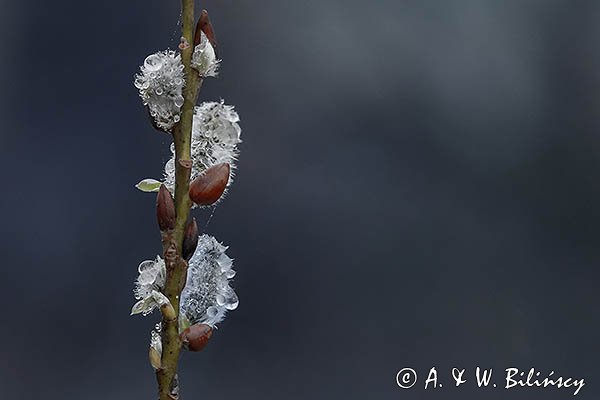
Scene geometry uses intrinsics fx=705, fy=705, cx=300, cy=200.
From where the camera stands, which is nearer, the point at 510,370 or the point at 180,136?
the point at 180,136

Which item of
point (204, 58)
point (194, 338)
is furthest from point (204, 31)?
point (194, 338)

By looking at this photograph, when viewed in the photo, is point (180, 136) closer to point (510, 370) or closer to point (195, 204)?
point (195, 204)

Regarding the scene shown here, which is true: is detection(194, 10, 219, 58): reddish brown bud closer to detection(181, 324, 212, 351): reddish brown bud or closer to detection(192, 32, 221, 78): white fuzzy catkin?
detection(192, 32, 221, 78): white fuzzy catkin

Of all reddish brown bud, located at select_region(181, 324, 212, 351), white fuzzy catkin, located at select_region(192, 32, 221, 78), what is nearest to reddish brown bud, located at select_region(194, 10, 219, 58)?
white fuzzy catkin, located at select_region(192, 32, 221, 78)

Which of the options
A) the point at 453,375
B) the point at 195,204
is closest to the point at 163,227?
the point at 195,204

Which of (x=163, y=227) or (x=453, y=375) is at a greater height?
(x=453, y=375)

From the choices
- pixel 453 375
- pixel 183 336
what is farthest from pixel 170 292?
pixel 453 375

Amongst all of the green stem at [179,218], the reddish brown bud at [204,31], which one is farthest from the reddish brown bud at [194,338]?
the reddish brown bud at [204,31]
